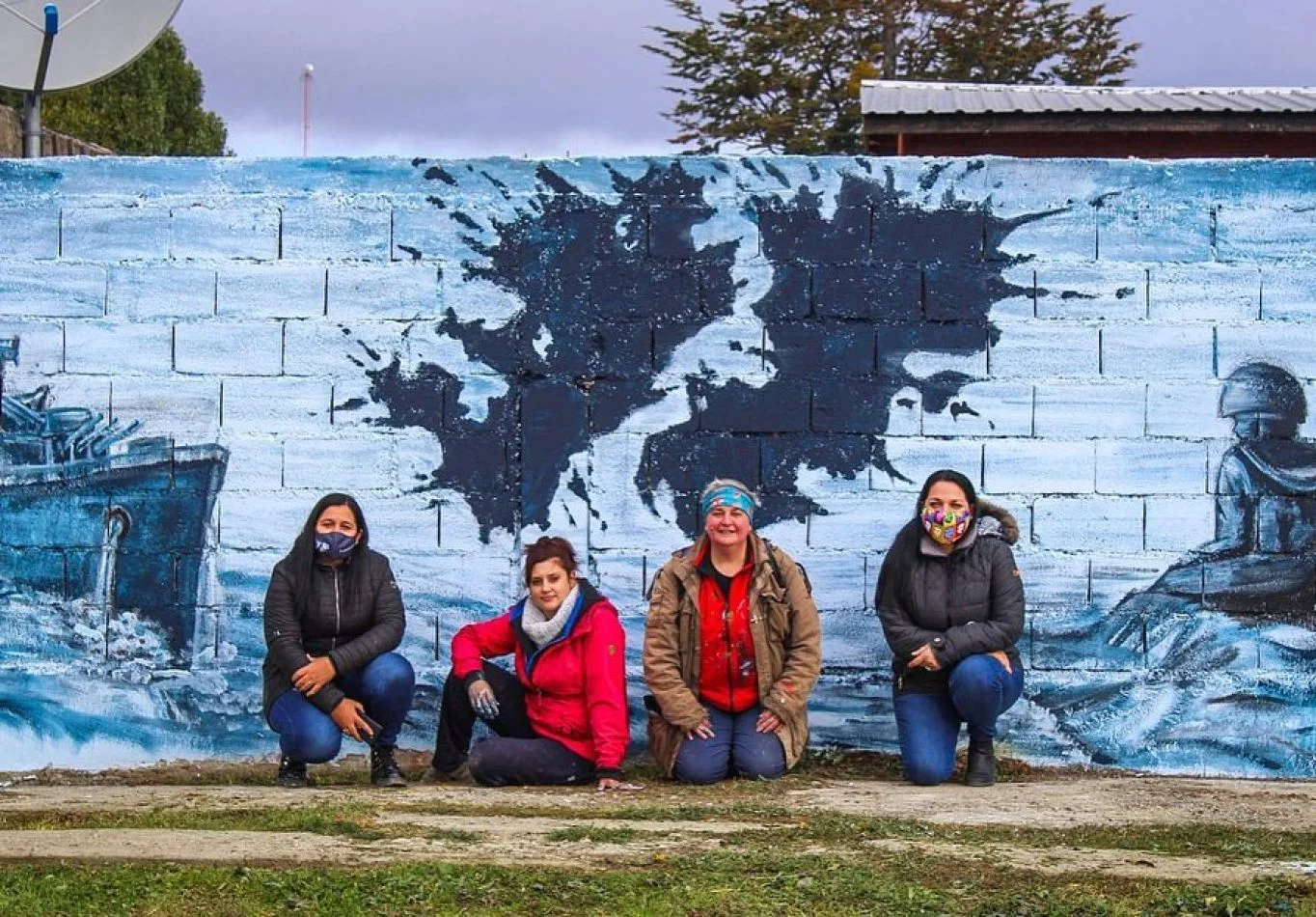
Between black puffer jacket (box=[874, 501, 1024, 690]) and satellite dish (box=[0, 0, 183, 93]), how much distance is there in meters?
3.90

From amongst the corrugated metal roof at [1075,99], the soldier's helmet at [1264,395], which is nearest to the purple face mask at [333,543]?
the soldier's helmet at [1264,395]

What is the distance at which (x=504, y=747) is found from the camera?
702 cm

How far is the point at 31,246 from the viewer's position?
25.0 ft

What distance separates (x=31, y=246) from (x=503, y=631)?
2499mm

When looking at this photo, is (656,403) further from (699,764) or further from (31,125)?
(31,125)

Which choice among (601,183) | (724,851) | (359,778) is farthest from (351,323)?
(724,851)

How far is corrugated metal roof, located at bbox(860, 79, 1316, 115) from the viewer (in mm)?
12578

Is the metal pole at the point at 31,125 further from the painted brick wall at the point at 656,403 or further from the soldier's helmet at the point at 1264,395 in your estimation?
the soldier's helmet at the point at 1264,395

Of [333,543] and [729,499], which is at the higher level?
[729,499]

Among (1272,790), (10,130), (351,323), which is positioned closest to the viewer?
(1272,790)

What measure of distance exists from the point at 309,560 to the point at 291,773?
32.2 inches

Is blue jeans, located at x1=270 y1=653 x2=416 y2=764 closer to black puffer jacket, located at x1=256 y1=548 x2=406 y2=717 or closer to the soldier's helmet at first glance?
black puffer jacket, located at x1=256 y1=548 x2=406 y2=717

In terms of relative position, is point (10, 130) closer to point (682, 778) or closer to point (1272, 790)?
point (682, 778)

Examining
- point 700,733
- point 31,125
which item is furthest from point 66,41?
point 700,733
